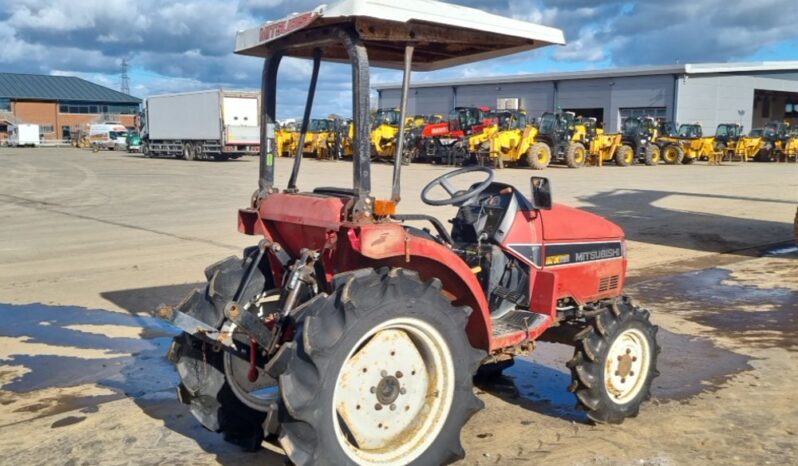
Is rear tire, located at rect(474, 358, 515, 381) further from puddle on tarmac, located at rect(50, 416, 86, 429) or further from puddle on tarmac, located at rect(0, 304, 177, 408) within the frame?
puddle on tarmac, located at rect(50, 416, 86, 429)

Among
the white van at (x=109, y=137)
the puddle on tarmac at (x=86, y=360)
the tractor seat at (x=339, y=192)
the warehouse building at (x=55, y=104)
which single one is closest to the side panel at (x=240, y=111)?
the white van at (x=109, y=137)

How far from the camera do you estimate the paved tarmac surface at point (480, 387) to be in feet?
14.0

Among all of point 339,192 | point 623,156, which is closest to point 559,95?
point 623,156

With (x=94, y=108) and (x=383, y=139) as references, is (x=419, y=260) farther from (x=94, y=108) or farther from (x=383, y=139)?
(x=94, y=108)

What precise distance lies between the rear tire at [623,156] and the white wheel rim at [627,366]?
3197cm

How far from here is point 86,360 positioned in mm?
5887

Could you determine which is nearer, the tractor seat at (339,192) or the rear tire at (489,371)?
the tractor seat at (339,192)

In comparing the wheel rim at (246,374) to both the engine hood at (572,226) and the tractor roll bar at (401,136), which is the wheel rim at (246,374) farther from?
the engine hood at (572,226)

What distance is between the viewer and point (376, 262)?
3832 millimetres

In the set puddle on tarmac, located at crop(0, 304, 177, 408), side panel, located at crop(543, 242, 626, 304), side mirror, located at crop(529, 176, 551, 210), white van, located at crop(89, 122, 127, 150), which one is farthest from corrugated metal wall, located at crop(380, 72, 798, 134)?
side mirror, located at crop(529, 176, 551, 210)

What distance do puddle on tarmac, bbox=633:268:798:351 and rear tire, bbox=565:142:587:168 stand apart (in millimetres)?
22700

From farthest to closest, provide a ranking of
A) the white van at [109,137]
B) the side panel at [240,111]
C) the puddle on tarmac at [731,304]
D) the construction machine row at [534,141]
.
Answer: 1. the white van at [109,137]
2. the side panel at [240,111]
3. the construction machine row at [534,141]
4. the puddle on tarmac at [731,304]

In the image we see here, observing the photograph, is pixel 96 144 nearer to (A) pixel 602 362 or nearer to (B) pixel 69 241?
(B) pixel 69 241

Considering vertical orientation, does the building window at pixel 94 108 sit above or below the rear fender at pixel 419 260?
above
